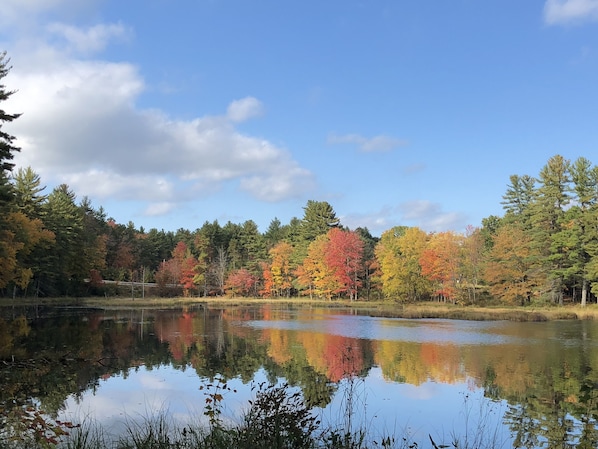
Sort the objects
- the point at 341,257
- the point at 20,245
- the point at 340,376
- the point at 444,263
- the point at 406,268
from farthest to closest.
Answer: the point at 341,257
the point at 406,268
the point at 444,263
the point at 20,245
the point at 340,376

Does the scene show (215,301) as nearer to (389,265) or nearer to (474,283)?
(389,265)

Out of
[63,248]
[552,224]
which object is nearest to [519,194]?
[552,224]

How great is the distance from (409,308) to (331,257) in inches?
735

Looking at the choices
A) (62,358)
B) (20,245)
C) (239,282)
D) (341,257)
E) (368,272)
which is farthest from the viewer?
(239,282)

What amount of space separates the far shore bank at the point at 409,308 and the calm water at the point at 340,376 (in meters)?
12.1

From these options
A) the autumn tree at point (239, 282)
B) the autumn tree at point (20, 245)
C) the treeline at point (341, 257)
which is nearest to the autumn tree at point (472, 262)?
the treeline at point (341, 257)

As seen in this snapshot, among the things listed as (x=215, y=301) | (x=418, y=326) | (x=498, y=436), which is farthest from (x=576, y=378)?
(x=215, y=301)

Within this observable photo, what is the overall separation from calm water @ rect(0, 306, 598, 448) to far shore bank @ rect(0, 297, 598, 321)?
12077 mm

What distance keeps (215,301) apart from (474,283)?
107 ft

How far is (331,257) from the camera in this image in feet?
213

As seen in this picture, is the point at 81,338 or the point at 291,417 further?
the point at 81,338

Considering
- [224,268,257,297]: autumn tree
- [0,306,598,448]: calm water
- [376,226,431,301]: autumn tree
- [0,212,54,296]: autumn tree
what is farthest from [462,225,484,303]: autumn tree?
[0,212,54,296]: autumn tree

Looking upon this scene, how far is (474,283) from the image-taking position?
52.8m

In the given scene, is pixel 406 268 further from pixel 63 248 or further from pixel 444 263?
pixel 63 248
